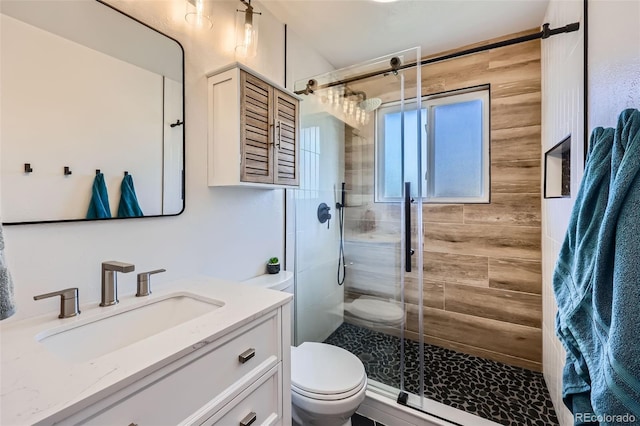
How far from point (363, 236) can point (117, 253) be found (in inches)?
63.9

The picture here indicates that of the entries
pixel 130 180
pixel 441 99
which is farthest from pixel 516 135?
pixel 130 180

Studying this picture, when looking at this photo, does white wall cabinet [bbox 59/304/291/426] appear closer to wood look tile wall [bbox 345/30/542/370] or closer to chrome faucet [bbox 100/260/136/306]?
chrome faucet [bbox 100/260/136/306]

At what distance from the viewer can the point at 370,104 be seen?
2.09m

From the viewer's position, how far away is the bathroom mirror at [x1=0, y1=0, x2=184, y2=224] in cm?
85

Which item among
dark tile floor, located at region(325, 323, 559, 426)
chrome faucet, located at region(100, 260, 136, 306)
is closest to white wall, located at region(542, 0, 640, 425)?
dark tile floor, located at region(325, 323, 559, 426)

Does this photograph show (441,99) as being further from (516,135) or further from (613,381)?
(613,381)

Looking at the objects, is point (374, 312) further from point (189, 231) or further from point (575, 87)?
point (575, 87)

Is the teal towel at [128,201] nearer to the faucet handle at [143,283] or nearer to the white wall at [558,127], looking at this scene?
the faucet handle at [143,283]

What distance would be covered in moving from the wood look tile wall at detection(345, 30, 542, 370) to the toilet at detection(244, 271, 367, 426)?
2.53ft

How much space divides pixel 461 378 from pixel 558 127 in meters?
1.73

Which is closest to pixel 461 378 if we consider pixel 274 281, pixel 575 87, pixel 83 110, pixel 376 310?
pixel 376 310

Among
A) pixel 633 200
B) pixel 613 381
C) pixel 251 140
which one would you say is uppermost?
pixel 251 140

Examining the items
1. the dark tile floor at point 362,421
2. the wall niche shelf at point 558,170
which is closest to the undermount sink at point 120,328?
the dark tile floor at point 362,421

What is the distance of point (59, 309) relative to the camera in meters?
0.94
